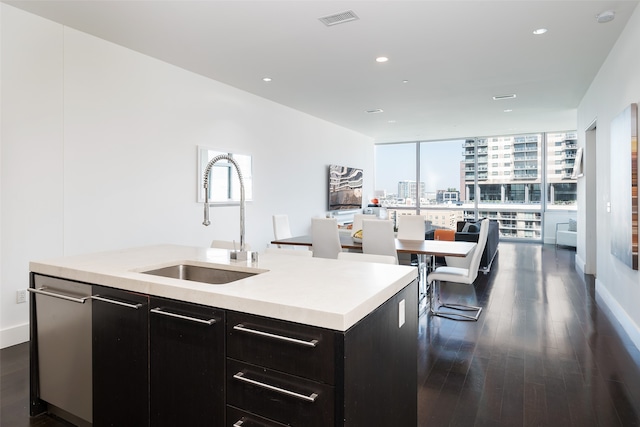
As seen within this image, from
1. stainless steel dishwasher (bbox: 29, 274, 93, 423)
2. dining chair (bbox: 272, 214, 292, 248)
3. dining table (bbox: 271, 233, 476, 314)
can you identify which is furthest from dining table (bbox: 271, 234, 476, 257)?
stainless steel dishwasher (bbox: 29, 274, 93, 423)

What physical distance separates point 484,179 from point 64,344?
423 inches

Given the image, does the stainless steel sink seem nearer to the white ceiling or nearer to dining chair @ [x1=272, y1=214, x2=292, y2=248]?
the white ceiling

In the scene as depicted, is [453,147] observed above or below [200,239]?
above

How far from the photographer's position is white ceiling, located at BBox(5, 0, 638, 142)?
3268 millimetres

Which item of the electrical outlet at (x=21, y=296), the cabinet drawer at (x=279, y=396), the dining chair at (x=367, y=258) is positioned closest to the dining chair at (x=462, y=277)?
the dining chair at (x=367, y=258)

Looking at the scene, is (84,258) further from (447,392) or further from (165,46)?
(165,46)

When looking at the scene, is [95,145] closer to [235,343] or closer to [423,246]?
[235,343]

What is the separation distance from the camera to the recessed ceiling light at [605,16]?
3.34 m

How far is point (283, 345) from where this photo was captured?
1.32m

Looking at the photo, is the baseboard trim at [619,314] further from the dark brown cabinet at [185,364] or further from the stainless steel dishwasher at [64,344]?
the stainless steel dishwasher at [64,344]

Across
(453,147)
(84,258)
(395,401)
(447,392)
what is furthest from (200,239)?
(453,147)

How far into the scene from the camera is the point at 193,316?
60.8 inches

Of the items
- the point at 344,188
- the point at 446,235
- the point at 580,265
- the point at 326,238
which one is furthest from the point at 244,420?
the point at 344,188

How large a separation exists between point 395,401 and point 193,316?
Answer: 937mm
